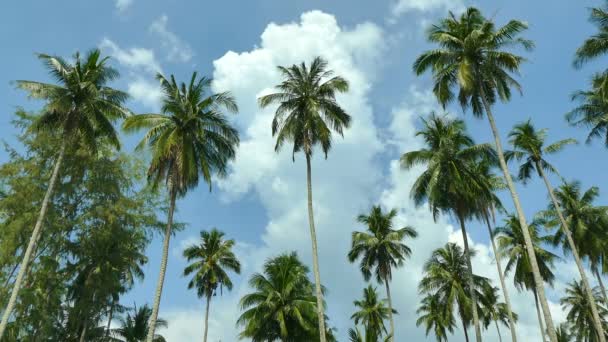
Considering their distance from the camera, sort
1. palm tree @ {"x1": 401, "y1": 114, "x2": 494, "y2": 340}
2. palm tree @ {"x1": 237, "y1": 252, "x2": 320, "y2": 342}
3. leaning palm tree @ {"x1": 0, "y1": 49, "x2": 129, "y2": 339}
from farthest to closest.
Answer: palm tree @ {"x1": 237, "y1": 252, "x2": 320, "y2": 342}, palm tree @ {"x1": 401, "y1": 114, "x2": 494, "y2": 340}, leaning palm tree @ {"x1": 0, "y1": 49, "x2": 129, "y2": 339}

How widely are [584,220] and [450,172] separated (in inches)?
731

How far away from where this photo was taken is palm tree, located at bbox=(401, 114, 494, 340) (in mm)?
30000

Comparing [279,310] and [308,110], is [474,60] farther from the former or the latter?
[279,310]

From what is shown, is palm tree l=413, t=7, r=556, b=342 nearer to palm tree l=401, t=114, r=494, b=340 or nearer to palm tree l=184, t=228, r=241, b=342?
palm tree l=401, t=114, r=494, b=340

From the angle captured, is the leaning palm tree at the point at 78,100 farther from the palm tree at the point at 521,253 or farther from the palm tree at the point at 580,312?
the palm tree at the point at 580,312

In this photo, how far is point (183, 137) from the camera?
25.5m

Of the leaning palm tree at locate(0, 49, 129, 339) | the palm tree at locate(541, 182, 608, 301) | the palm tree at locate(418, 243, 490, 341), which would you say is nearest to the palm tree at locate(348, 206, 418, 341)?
the palm tree at locate(418, 243, 490, 341)

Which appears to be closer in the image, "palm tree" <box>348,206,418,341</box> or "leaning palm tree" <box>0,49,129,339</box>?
"leaning palm tree" <box>0,49,129,339</box>

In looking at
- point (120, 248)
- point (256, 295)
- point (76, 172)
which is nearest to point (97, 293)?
point (120, 248)

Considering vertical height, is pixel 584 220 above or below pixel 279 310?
above

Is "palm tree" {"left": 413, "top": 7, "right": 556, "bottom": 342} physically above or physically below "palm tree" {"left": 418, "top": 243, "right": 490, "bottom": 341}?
above

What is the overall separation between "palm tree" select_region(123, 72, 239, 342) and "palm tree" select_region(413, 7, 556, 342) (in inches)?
494

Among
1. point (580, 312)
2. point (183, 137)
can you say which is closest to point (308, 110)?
point (183, 137)

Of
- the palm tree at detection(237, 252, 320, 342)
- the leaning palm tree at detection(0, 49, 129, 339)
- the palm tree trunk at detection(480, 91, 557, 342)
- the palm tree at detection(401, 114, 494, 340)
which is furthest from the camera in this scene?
the palm tree at detection(237, 252, 320, 342)
